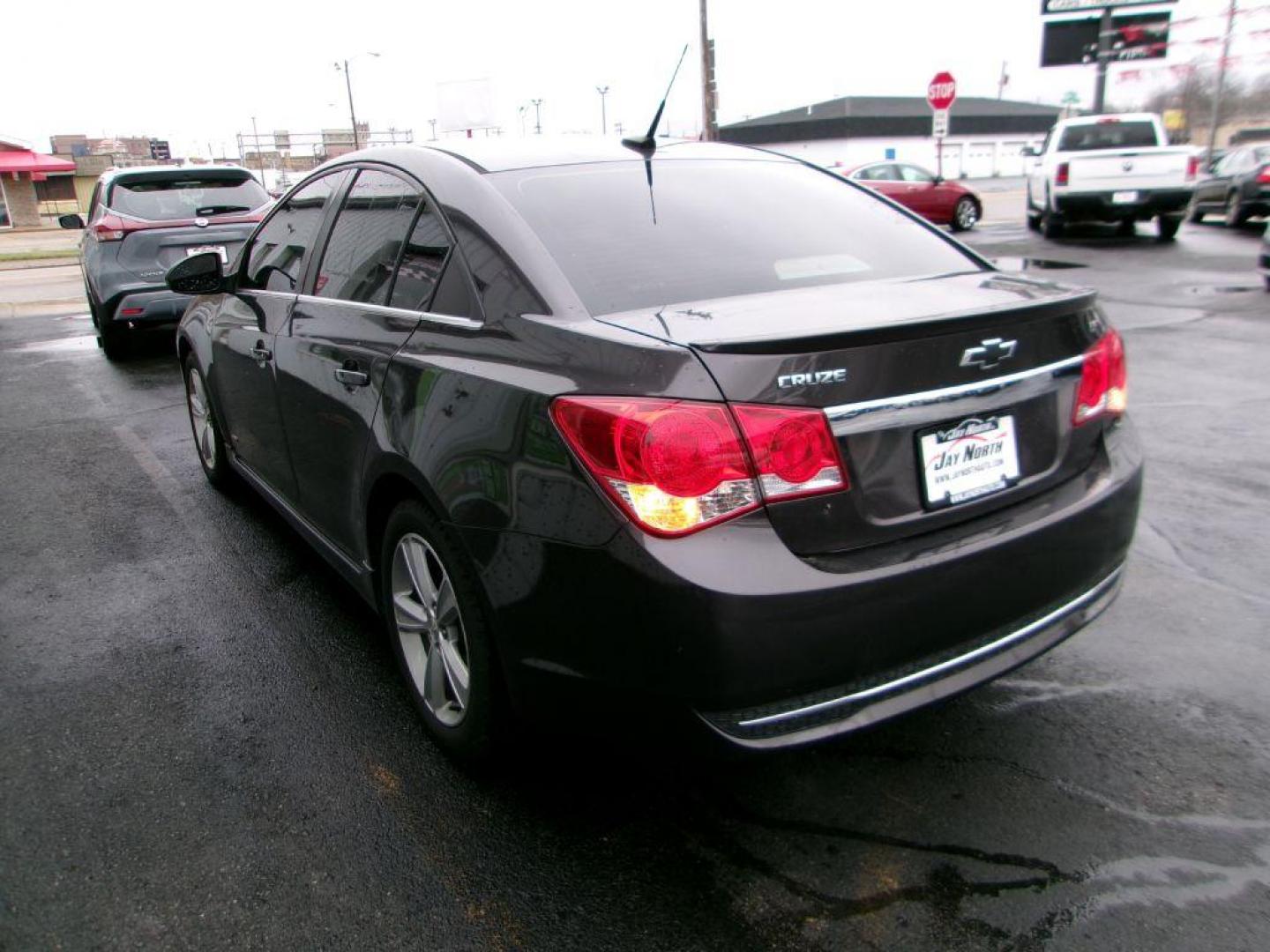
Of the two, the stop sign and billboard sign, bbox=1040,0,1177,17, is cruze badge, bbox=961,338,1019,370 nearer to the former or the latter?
the stop sign

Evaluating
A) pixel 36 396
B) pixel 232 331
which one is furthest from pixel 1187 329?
pixel 36 396

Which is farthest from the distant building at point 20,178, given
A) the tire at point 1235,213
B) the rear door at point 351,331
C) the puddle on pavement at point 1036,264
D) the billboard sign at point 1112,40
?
the rear door at point 351,331

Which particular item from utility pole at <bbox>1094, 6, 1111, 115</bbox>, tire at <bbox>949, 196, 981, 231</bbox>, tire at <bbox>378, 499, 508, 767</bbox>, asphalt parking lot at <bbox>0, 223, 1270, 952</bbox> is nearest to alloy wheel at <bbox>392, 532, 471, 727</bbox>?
tire at <bbox>378, 499, 508, 767</bbox>

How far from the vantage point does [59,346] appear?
1071cm

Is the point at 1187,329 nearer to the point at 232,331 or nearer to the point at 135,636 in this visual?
the point at 232,331

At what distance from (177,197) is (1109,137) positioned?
14.7 metres

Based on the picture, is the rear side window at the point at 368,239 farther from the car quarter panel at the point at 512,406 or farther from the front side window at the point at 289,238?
the car quarter panel at the point at 512,406

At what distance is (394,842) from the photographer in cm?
242

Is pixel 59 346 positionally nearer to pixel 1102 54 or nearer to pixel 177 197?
pixel 177 197

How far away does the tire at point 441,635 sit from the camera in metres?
2.40

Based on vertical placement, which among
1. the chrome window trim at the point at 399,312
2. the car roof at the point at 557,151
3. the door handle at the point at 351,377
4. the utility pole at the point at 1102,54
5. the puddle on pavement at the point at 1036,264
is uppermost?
the utility pole at the point at 1102,54

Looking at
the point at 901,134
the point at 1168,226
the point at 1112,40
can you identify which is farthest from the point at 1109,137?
the point at 901,134

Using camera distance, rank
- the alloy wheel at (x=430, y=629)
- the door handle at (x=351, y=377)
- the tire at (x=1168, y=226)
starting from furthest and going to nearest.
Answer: the tire at (x=1168, y=226), the door handle at (x=351, y=377), the alloy wheel at (x=430, y=629)

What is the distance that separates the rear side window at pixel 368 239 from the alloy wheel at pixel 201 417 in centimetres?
185
